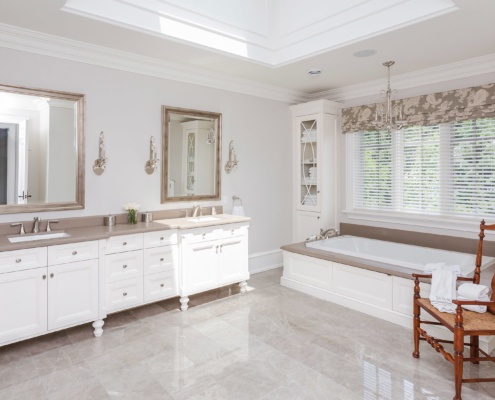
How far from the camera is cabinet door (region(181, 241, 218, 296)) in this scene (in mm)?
3539

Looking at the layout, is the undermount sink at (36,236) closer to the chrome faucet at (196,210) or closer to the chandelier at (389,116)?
the chrome faucet at (196,210)

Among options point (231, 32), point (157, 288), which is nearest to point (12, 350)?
point (157, 288)

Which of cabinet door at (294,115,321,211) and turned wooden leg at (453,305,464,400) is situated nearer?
turned wooden leg at (453,305,464,400)

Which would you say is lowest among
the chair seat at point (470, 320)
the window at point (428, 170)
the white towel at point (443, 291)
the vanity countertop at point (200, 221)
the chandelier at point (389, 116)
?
the chair seat at point (470, 320)

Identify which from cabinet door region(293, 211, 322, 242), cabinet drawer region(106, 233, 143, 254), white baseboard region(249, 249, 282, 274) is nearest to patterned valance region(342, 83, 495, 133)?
cabinet door region(293, 211, 322, 242)

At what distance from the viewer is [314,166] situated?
16.3 feet

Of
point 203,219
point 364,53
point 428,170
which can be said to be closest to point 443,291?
point 428,170

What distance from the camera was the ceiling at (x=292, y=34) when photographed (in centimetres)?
273

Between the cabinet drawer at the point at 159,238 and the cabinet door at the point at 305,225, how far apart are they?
2152mm

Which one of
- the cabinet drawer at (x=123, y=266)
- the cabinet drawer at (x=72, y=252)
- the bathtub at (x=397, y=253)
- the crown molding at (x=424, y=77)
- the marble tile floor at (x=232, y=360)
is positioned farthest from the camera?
the crown molding at (x=424, y=77)

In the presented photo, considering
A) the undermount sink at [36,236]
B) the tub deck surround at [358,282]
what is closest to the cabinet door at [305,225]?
the tub deck surround at [358,282]

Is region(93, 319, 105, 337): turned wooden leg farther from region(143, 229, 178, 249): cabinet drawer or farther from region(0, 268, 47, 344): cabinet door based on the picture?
region(143, 229, 178, 249): cabinet drawer

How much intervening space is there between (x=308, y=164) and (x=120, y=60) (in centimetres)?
274

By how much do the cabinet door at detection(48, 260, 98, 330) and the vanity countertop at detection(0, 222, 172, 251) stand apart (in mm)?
198
